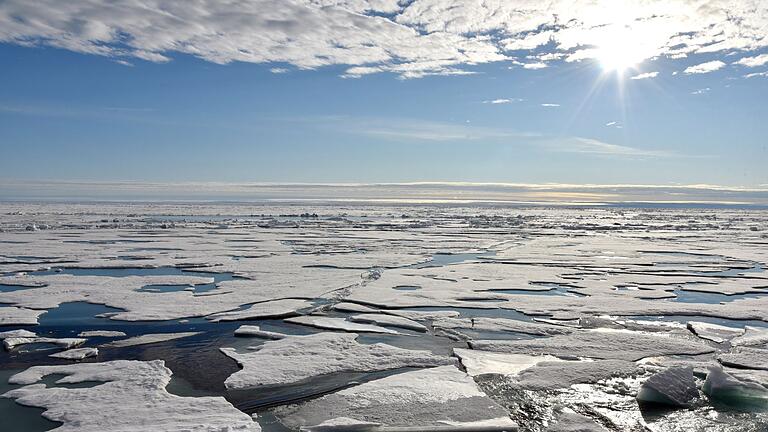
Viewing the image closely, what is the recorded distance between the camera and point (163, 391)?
4617mm

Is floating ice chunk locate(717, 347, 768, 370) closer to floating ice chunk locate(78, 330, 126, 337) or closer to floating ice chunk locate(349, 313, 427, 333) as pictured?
floating ice chunk locate(349, 313, 427, 333)

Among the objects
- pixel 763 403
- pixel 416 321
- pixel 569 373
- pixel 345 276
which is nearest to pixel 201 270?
pixel 345 276

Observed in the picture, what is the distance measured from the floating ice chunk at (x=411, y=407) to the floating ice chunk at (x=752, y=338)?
3.55 meters

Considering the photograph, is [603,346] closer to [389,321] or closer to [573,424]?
[573,424]

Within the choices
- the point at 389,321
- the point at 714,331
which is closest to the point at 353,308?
the point at 389,321

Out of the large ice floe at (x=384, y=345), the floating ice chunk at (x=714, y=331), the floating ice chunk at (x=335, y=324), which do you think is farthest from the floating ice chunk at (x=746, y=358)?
the floating ice chunk at (x=335, y=324)

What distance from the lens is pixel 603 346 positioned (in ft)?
20.3

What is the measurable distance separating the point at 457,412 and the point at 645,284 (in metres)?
7.73

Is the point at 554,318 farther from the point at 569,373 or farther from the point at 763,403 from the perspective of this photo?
the point at 763,403

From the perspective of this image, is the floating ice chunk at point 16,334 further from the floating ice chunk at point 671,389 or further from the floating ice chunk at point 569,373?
the floating ice chunk at point 671,389

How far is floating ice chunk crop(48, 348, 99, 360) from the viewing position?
556 centimetres

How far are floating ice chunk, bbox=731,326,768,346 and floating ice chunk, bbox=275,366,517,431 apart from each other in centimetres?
355

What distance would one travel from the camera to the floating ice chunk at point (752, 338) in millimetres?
6293

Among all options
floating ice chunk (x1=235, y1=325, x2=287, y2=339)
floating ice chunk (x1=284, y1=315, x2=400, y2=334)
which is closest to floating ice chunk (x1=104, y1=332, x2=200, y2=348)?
floating ice chunk (x1=235, y1=325, x2=287, y2=339)
